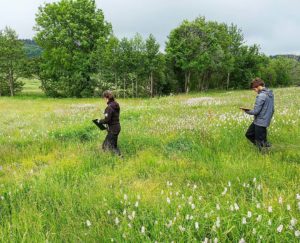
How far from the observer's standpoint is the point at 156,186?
5.80 meters

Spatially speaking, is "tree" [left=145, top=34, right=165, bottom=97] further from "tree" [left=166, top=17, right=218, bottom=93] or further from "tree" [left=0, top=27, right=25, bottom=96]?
"tree" [left=0, top=27, right=25, bottom=96]

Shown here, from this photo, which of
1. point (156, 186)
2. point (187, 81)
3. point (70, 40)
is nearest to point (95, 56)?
point (70, 40)

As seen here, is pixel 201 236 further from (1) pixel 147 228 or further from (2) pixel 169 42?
(2) pixel 169 42

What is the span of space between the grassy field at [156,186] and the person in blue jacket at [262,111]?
0.49 m

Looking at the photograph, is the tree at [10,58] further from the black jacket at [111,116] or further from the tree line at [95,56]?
the black jacket at [111,116]

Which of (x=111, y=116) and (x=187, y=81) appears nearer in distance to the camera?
(x=111, y=116)

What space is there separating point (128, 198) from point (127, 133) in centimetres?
597

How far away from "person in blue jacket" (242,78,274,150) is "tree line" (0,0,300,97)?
34.5 m

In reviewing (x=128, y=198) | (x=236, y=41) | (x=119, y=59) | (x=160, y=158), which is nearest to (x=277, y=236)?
(x=128, y=198)

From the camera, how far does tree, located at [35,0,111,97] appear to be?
46.1 meters

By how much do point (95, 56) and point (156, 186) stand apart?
42.6 meters

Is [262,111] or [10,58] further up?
[10,58]

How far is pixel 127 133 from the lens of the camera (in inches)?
431

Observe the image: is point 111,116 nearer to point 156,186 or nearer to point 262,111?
point 156,186
